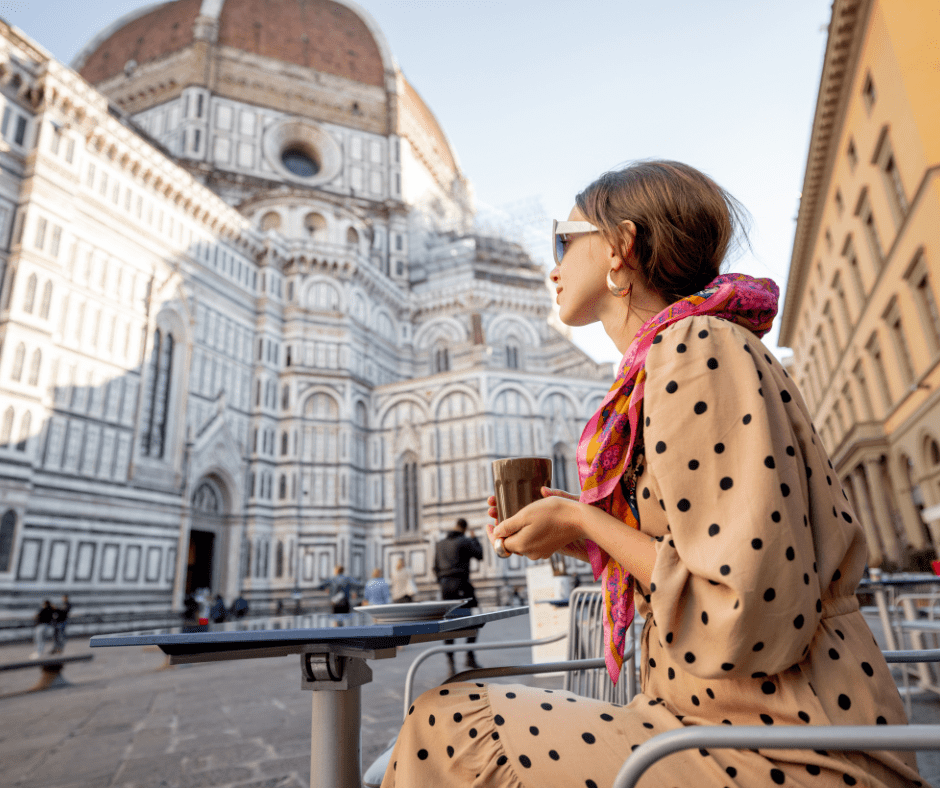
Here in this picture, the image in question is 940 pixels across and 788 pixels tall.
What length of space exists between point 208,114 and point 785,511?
3055 centimetres

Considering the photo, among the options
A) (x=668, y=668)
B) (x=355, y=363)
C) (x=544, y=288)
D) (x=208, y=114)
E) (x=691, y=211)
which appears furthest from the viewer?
(x=544, y=288)

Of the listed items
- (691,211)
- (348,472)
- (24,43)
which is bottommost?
(691,211)

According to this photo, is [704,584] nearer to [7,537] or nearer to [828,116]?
[7,537]

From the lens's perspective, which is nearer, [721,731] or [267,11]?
[721,731]

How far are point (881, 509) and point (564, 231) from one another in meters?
17.6

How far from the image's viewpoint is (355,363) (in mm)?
22828

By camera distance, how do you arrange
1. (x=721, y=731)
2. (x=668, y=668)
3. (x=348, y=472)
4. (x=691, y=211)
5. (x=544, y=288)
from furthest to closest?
(x=544, y=288) < (x=348, y=472) < (x=691, y=211) < (x=668, y=668) < (x=721, y=731)

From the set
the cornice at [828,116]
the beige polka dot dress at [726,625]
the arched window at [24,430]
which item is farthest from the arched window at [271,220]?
the beige polka dot dress at [726,625]

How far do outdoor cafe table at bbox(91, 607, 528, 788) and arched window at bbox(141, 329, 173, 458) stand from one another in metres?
16.7

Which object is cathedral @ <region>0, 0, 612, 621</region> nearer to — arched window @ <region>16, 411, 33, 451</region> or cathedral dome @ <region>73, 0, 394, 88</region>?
arched window @ <region>16, 411, 33, 451</region>

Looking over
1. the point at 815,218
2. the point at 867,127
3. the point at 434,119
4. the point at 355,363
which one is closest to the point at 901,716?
the point at 867,127

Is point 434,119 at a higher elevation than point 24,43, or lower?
higher

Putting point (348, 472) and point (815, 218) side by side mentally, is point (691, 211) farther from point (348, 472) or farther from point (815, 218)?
point (348, 472)

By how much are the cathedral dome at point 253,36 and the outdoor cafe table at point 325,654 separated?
3303cm
